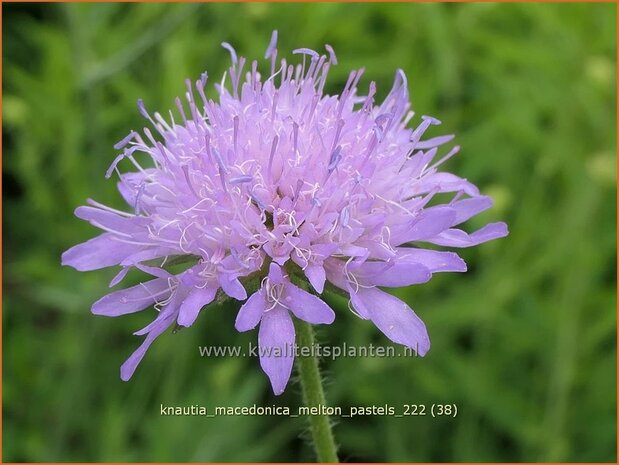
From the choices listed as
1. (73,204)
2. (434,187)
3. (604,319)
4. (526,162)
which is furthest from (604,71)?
(73,204)

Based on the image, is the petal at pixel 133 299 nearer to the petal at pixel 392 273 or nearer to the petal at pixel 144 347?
the petal at pixel 144 347

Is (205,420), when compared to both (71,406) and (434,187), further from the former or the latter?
(434,187)

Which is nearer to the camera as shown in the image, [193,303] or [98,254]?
[193,303]

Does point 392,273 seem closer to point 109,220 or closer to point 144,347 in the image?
point 144,347

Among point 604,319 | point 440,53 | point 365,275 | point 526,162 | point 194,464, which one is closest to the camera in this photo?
point 365,275
